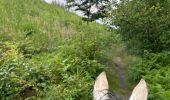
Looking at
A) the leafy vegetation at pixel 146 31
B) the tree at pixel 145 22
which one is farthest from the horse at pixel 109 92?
the tree at pixel 145 22

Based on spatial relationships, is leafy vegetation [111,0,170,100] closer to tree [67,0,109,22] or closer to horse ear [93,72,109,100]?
horse ear [93,72,109,100]

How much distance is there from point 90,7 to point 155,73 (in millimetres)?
5188

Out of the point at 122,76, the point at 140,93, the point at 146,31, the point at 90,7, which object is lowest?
the point at 122,76

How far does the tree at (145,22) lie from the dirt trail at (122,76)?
495mm

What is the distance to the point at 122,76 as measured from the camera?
8.21m

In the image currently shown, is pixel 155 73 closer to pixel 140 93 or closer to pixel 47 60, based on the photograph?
pixel 140 93

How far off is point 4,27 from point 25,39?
1129 millimetres

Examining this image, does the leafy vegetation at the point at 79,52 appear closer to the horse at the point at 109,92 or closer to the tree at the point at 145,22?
the tree at the point at 145,22

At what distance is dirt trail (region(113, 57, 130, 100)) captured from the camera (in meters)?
7.58

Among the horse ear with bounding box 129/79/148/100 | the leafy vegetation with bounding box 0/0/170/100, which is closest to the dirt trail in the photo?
the leafy vegetation with bounding box 0/0/170/100

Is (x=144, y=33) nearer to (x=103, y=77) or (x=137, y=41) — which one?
(x=137, y=41)

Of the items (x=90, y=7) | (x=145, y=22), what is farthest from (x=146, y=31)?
(x=90, y=7)

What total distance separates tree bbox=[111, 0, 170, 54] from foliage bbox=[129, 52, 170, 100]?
0.40 metres

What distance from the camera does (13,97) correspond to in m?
6.40
